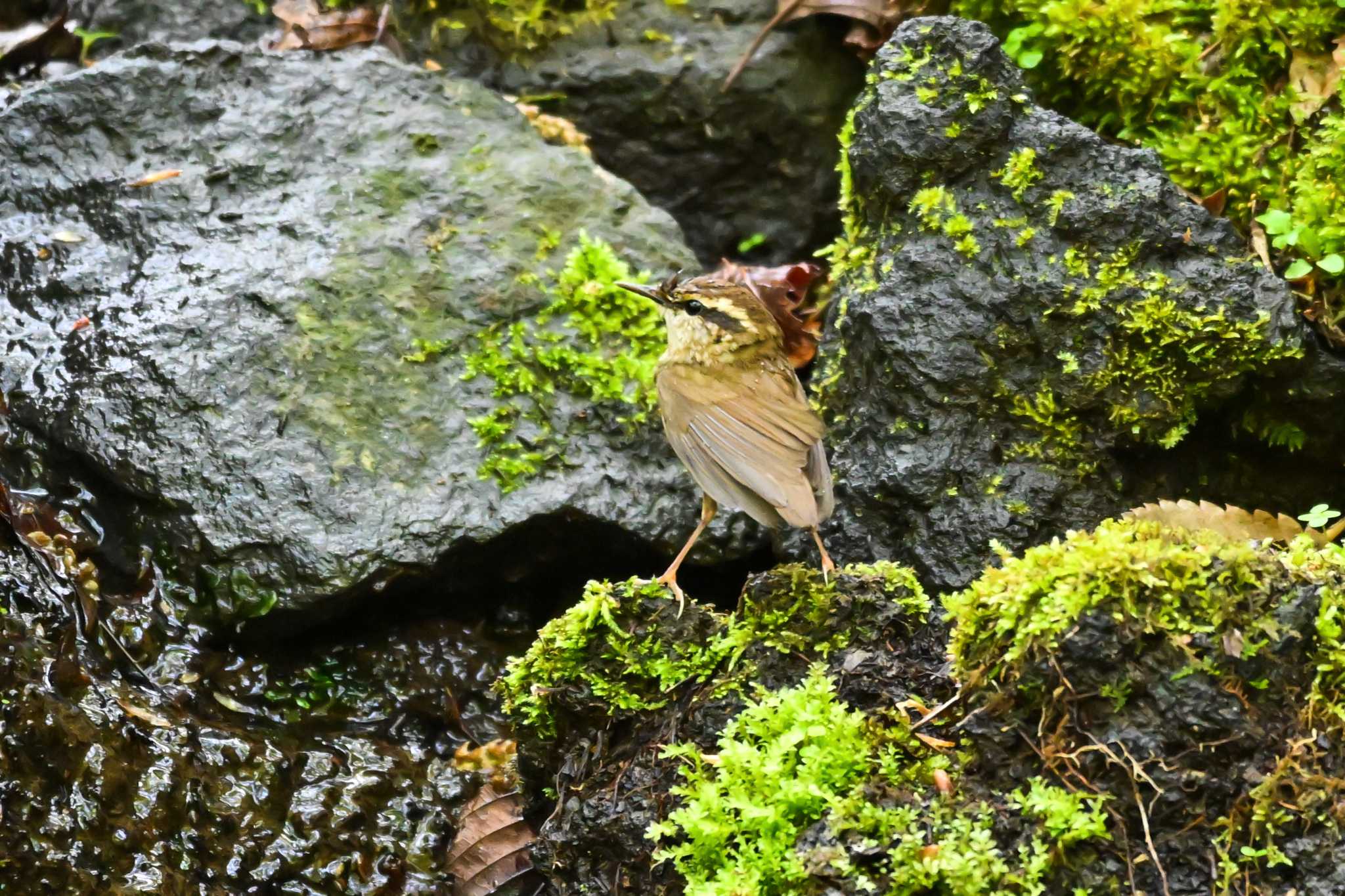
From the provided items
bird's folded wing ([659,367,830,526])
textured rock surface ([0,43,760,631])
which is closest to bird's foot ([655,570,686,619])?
bird's folded wing ([659,367,830,526])

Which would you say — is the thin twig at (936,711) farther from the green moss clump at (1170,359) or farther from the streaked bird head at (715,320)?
the streaked bird head at (715,320)

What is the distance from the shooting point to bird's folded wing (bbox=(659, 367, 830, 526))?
12.9ft

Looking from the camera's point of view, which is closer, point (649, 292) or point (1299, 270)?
point (1299, 270)

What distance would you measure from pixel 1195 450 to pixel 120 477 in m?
3.99

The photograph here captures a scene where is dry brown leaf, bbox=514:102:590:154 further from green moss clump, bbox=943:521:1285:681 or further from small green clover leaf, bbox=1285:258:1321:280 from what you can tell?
green moss clump, bbox=943:521:1285:681

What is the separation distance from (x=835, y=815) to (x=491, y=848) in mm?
1500

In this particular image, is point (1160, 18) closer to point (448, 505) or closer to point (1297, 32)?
point (1297, 32)

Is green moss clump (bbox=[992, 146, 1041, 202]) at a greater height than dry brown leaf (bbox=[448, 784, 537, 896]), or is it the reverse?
green moss clump (bbox=[992, 146, 1041, 202])

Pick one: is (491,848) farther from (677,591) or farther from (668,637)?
(677,591)

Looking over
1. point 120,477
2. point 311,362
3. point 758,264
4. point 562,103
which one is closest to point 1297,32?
point 758,264

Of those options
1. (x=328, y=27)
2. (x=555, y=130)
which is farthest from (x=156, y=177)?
(x=555, y=130)

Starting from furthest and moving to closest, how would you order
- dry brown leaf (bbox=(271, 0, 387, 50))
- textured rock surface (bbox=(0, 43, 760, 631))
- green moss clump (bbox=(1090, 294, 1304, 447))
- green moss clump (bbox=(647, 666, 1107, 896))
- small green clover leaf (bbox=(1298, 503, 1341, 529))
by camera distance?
dry brown leaf (bbox=(271, 0, 387, 50)) < textured rock surface (bbox=(0, 43, 760, 631)) < green moss clump (bbox=(1090, 294, 1304, 447)) < small green clover leaf (bbox=(1298, 503, 1341, 529)) < green moss clump (bbox=(647, 666, 1107, 896))

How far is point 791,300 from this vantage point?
18.6 feet

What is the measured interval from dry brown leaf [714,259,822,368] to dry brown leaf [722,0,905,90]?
4.03ft
